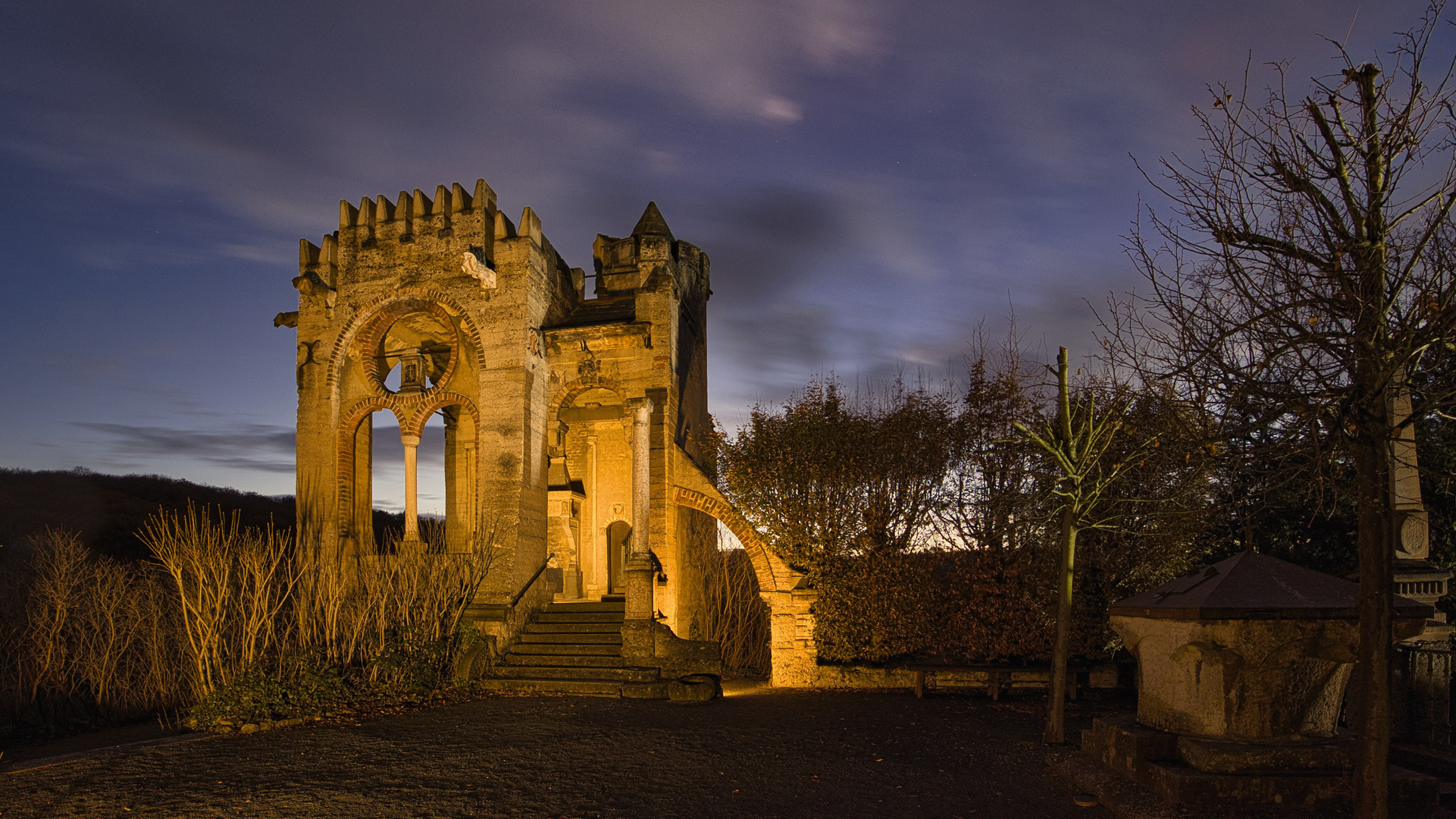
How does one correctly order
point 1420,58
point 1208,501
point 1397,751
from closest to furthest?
point 1420,58, point 1397,751, point 1208,501

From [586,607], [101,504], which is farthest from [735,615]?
[101,504]

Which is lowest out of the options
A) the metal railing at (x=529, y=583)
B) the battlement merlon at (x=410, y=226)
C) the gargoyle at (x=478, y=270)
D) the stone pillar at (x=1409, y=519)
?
the metal railing at (x=529, y=583)

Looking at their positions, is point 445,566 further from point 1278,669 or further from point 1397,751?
point 1397,751

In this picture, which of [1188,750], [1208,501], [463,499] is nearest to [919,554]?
[1208,501]

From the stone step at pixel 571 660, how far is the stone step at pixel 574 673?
0.05 metres

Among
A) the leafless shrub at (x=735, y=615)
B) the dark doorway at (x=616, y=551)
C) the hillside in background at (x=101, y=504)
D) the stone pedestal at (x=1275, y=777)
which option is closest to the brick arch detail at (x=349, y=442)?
the dark doorway at (x=616, y=551)

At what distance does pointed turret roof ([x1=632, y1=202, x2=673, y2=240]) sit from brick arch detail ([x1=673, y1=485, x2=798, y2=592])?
23.5 ft

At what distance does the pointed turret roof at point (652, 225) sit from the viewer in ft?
61.5

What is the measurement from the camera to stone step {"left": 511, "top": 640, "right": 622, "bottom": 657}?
42.5 ft

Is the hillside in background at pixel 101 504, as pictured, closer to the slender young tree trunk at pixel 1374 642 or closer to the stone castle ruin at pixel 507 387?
the stone castle ruin at pixel 507 387

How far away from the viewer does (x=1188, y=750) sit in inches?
232

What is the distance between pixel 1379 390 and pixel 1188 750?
2.91 m

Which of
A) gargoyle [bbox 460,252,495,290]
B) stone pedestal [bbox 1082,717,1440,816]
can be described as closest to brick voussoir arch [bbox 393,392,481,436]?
gargoyle [bbox 460,252,495,290]

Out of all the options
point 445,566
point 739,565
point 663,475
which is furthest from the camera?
point 739,565
